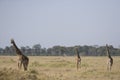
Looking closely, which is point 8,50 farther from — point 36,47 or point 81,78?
point 81,78

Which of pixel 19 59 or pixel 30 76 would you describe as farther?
pixel 19 59

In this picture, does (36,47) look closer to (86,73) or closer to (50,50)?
(50,50)

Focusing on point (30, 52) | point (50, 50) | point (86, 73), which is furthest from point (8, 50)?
point (86, 73)

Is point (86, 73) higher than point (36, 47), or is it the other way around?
point (36, 47)

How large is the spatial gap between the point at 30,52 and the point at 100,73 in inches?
4322

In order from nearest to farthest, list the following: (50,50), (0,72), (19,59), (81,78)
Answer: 1. (0,72)
2. (19,59)
3. (81,78)
4. (50,50)

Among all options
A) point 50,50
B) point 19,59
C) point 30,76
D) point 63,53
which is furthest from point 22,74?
point 50,50

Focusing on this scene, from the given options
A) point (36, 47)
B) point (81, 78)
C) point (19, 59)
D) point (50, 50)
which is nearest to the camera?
point (19, 59)

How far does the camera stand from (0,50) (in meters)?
136

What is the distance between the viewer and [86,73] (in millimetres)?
22234

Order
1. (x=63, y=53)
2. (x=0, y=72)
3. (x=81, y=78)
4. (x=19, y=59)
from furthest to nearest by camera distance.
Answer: (x=63, y=53)
(x=81, y=78)
(x=19, y=59)
(x=0, y=72)

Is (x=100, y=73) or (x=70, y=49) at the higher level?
(x=70, y=49)

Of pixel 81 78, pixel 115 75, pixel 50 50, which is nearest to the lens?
pixel 81 78

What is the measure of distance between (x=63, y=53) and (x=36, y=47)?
24772mm
